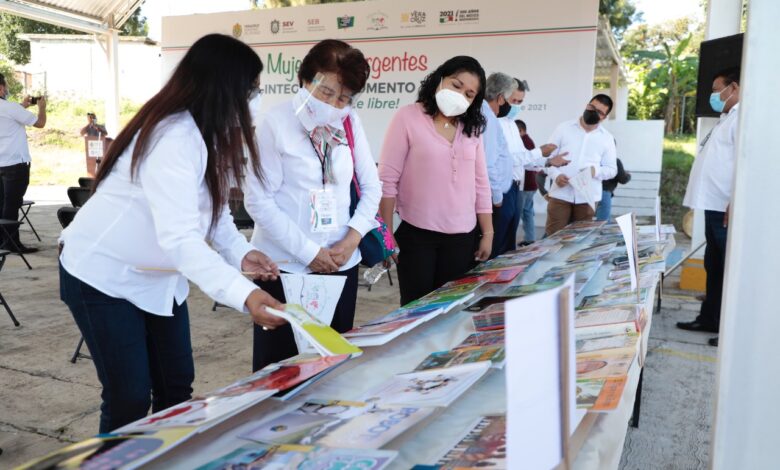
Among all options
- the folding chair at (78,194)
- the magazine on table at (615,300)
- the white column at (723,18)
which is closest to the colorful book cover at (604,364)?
the magazine on table at (615,300)

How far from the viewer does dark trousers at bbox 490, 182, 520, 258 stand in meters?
3.81

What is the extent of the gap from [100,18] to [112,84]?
0.92 meters

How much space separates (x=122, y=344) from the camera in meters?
1.38

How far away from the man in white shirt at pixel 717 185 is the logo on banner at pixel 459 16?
337cm

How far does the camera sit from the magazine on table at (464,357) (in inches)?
49.6

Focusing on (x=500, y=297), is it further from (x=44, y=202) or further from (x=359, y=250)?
(x=44, y=202)

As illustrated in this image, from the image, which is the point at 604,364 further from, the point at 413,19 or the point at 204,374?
the point at 413,19

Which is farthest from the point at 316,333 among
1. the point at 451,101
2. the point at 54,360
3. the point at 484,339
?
the point at 54,360

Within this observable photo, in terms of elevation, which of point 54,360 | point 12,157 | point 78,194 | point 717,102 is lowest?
point 54,360

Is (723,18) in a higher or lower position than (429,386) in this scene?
higher

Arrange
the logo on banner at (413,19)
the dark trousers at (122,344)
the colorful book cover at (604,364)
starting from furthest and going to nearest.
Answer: the logo on banner at (413,19) → the dark trousers at (122,344) → the colorful book cover at (604,364)

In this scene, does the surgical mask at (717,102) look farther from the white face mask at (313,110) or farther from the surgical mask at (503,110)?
the white face mask at (313,110)

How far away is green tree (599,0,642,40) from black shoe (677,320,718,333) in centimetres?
1817

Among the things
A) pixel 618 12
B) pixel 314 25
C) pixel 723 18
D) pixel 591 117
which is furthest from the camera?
pixel 618 12
